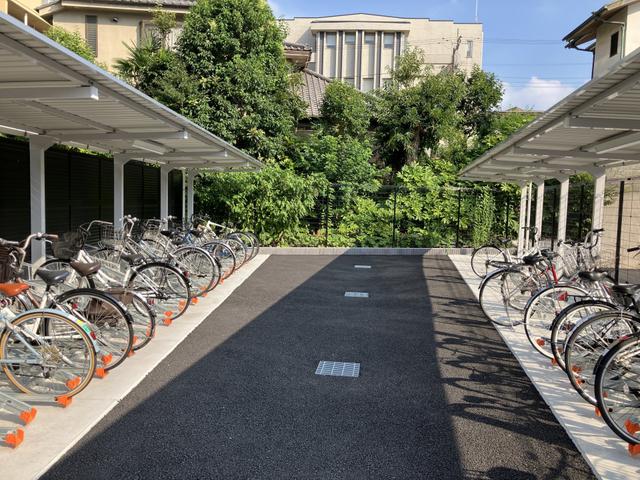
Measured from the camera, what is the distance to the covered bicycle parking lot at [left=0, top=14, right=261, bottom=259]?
3227 mm

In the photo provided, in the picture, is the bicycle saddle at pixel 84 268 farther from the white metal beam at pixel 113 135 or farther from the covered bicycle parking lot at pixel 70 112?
the white metal beam at pixel 113 135

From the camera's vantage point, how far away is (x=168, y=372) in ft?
14.7

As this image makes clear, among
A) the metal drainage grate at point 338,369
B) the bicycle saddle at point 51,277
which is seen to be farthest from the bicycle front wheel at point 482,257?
the bicycle saddle at point 51,277

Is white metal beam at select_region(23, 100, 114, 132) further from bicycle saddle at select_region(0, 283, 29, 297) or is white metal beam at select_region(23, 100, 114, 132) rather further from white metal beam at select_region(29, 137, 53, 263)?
bicycle saddle at select_region(0, 283, 29, 297)

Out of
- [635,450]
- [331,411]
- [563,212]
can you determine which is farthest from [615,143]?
[331,411]

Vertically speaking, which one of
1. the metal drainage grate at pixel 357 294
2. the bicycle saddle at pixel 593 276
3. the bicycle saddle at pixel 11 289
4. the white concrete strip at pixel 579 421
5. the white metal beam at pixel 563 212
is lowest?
the white concrete strip at pixel 579 421

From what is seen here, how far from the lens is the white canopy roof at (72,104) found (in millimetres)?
3137

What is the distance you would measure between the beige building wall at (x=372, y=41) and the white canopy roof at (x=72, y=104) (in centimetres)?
2845

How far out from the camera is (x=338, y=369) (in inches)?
184

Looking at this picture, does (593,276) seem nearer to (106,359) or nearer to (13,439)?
(106,359)

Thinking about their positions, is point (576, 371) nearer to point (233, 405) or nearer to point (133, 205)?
point (233, 405)

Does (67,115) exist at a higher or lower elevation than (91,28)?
lower

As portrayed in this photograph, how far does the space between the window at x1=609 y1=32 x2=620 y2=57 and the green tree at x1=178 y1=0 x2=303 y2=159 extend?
11.3m

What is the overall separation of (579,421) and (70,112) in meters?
5.27
